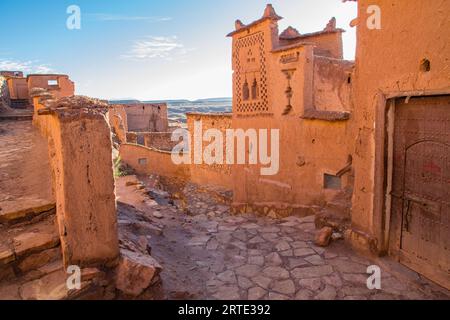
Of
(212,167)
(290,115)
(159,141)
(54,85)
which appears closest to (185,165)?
(212,167)

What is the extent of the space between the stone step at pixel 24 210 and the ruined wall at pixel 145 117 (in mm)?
26825

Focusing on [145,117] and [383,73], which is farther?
[145,117]

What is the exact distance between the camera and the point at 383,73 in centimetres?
427

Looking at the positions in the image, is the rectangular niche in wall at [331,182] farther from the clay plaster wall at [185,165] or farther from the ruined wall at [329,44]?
the clay plaster wall at [185,165]

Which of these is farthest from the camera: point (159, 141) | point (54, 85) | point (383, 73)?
point (159, 141)

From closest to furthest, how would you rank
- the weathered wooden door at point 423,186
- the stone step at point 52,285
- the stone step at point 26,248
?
the stone step at point 52,285 → the stone step at point 26,248 → the weathered wooden door at point 423,186

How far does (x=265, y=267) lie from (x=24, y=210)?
3281mm

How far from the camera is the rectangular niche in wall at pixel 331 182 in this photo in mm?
7031

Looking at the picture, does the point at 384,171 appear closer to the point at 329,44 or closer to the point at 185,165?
the point at 329,44

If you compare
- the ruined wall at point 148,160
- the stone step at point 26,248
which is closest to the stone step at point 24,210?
the stone step at point 26,248

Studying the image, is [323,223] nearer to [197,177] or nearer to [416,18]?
[416,18]

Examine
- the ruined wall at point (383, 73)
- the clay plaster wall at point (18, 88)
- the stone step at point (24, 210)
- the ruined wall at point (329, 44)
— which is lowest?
the stone step at point (24, 210)
